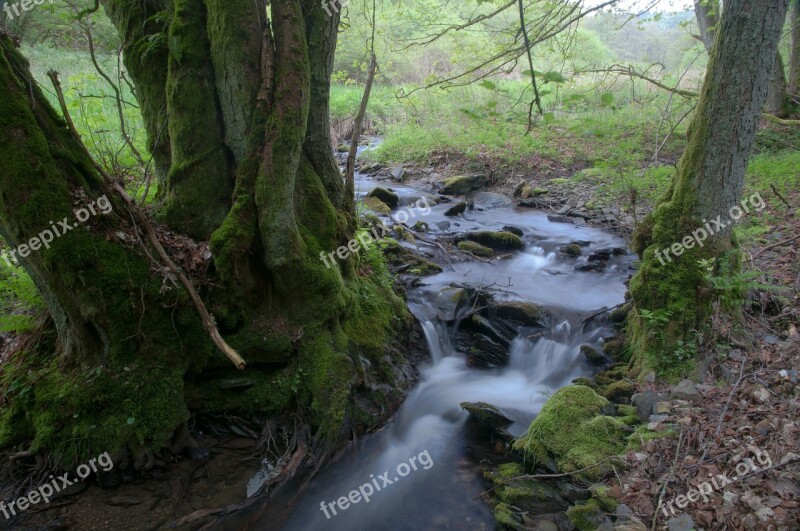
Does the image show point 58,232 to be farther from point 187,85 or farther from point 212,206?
point 187,85

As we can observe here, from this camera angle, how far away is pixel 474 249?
9.16 meters

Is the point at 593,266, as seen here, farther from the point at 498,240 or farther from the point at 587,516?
the point at 587,516

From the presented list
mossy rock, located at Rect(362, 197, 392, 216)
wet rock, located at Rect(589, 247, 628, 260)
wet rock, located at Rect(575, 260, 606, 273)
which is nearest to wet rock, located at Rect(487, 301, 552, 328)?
wet rock, located at Rect(575, 260, 606, 273)

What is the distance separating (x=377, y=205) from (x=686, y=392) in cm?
822

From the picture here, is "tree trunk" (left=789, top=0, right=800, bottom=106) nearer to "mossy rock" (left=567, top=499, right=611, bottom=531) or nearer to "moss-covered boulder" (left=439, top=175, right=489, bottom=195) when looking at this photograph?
"moss-covered boulder" (left=439, top=175, right=489, bottom=195)

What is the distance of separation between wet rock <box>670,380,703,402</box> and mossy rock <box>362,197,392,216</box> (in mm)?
7657

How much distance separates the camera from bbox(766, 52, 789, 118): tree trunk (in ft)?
35.9

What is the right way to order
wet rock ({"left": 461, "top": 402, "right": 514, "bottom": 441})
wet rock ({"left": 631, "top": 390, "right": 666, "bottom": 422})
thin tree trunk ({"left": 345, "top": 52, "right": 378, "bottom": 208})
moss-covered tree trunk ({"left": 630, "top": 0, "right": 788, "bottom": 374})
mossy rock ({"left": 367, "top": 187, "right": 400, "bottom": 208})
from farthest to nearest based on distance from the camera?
mossy rock ({"left": 367, "top": 187, "right": 400, "bottom": 208}) → thin tree trunk ({"left": 345, "top": 52, "right": 378, "bottom": 208}) → wet rock ({"left": 461, "top": 402, "right": 514, "bottom": 441}) → moss-covered tree trunk ({"left": 630, "top": 0, "right": 788, "bottom": 374}) → wet rock ({"left": 631, "top": 390, "right": 666, "bottom": 422})

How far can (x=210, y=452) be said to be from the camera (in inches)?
156

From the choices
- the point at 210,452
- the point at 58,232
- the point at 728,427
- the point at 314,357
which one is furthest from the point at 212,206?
the point at 728,427

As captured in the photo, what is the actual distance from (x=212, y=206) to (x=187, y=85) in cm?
113

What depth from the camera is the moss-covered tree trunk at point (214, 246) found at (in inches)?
140

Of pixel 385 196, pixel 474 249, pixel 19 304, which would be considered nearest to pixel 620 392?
pixel 474 249

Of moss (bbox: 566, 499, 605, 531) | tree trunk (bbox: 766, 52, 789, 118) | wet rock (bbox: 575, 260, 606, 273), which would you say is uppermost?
tree trunk (bbox: 766, 52, 789, 118)
